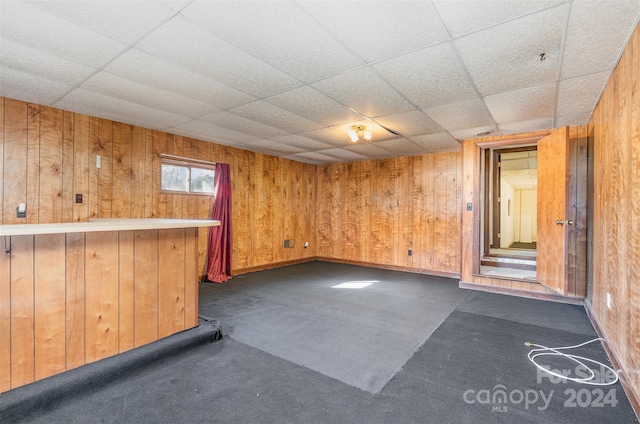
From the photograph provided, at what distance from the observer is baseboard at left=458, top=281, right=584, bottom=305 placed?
4.08 meters

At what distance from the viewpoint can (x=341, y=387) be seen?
6.81 ft

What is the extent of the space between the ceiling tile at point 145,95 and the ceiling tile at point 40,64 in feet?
0.38

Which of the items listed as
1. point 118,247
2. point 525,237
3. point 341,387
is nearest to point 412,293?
point 341,387

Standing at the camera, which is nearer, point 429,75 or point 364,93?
point 429,75

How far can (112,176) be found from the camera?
13.4 ft

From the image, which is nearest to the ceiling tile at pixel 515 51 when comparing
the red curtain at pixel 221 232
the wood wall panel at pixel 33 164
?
the red curtain at pixel 221 232

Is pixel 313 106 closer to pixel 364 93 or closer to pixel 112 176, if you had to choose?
pixel 364 93

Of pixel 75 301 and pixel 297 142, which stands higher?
pixel 297 142

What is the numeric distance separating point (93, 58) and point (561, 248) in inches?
219

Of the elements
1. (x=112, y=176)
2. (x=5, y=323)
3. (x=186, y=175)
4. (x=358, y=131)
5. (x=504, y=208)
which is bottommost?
(x=5, y=323)

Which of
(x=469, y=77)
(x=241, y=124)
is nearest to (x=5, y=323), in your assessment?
(x=241, y=124)

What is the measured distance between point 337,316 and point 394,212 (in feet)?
11.6

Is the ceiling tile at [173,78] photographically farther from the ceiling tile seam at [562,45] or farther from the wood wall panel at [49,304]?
the ceiling tile seam at [562,45]

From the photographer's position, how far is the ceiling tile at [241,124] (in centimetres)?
385
